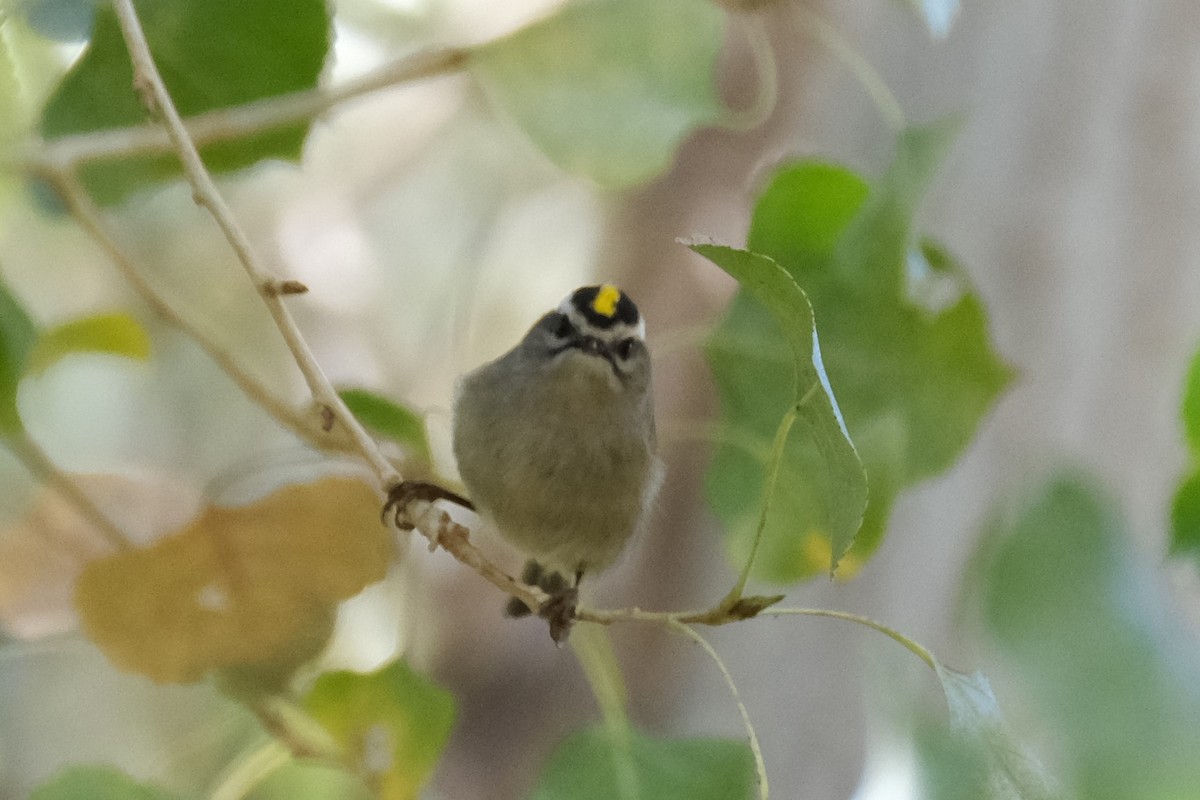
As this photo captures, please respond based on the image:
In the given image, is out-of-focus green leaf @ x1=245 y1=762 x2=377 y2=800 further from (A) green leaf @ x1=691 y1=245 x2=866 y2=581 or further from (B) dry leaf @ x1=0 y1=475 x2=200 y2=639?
(A) green leaf @ x1=691 y1=245 x2=866 y2=581

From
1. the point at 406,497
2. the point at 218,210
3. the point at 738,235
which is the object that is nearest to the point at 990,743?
the point at 406,497

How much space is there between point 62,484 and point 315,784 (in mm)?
283

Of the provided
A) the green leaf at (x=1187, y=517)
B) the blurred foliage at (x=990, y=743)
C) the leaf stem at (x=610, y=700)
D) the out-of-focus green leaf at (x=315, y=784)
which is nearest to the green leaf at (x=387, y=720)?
the out-of-focus green leaf at (x=315, y=784)

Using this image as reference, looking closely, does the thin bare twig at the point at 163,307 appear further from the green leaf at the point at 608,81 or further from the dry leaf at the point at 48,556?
the green leaf at the point at 608,81

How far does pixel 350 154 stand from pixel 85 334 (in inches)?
28.7

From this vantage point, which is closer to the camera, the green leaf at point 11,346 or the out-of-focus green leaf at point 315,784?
the green leaf at point 11,346

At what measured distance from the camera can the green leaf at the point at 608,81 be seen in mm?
776

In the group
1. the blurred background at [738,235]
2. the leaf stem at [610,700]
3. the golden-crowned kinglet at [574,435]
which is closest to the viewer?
the leaf stem at [610,700]

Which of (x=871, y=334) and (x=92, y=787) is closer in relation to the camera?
(x=92, y=787)

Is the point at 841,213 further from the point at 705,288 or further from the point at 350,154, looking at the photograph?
the point at 350,154

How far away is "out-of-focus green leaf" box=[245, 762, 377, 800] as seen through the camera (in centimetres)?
72

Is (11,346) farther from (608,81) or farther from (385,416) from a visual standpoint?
(608,81)

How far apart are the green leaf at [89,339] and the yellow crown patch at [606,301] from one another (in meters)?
0.34

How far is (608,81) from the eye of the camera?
2.61ft
